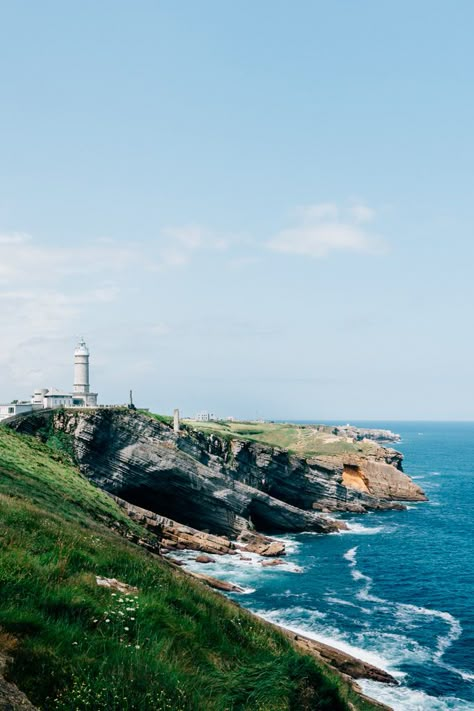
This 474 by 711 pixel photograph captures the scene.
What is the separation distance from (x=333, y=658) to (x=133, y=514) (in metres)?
30.5

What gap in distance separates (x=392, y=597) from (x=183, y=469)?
27654 millimetres

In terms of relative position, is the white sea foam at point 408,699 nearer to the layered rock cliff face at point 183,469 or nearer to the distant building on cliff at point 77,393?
the layered rock cliff face at point 183,469

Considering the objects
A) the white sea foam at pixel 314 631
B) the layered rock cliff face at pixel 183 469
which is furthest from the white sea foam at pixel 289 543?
the white sea foam at pixel 314 631

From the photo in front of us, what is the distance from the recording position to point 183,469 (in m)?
63.8

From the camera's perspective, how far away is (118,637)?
31.6ft

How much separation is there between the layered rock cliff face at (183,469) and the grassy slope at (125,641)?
4699 centimetres

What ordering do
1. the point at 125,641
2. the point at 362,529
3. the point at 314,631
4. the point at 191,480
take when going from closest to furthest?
the point at 125,641 → the point at 314,631 → the point at 191,480 → the point at 362,529

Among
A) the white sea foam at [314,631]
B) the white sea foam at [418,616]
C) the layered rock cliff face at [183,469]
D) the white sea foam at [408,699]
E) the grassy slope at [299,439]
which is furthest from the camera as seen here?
the grassy slope at [299,439]

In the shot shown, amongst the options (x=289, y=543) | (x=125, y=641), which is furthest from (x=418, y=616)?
(x=125, y=641)

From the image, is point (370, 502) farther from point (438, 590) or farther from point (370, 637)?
point (370, 637)

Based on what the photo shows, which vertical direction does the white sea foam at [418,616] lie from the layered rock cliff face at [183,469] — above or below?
below

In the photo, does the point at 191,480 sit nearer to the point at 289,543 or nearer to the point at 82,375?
the point at 289,543

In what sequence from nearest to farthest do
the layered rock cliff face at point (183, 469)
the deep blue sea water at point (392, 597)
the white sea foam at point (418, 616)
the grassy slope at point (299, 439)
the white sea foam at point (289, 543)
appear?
the deep blue sea water at point (392, 597) → the white sea foam at point (418, 616) → the layered rock cliff face at point (183, 469) → the white sea foam at point (289, 543) → the grassy slope at point (299, 439)

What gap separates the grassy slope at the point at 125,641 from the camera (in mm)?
7703
